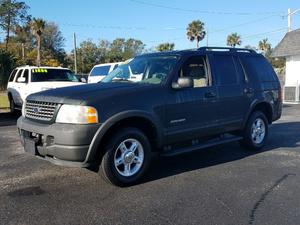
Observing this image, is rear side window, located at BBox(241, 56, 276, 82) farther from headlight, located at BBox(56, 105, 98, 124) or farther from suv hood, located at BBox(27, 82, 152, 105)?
headlight, located at BBox(56, 105, 98, 124)

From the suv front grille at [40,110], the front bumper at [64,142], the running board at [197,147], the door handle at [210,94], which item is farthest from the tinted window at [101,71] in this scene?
the front bumper at [64,142]

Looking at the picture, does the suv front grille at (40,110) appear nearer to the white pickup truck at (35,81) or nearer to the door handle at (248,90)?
the door handle at (248,90)

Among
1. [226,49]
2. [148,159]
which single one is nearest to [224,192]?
[148,159]

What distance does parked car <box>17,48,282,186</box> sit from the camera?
5.23 m

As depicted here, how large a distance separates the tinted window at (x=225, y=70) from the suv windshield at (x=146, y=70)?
101cm

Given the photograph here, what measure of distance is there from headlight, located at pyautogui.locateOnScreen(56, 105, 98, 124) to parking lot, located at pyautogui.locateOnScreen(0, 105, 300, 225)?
96cm

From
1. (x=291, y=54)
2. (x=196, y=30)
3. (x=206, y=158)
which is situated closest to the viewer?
(x=206, y=158)

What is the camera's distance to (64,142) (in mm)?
5145

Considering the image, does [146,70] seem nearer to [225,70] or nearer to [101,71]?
[225,70]

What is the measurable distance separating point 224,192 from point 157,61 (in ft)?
8.07

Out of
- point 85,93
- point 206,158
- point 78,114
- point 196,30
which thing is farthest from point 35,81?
point 196,30

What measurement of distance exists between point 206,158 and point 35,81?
8069mm

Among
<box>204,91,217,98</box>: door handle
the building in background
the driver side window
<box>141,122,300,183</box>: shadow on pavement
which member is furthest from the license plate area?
the building in background

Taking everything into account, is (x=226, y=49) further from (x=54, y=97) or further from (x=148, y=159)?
(x=54, y=97)
